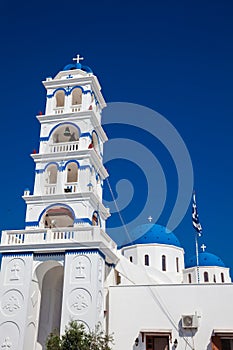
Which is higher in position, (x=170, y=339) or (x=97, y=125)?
(x=97, y=125)

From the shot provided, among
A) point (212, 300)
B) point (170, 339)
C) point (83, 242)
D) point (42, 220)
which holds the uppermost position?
point (42, 220)

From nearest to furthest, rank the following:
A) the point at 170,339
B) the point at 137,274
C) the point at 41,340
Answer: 1. the point at 170,339
2. the point at 41,340
3. the point at 137,274

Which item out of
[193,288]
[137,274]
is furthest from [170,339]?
[137,274]

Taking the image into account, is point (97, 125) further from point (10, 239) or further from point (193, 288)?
point (193, 288)

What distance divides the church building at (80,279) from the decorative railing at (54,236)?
0.04m

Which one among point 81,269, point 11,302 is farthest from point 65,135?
point 11,302

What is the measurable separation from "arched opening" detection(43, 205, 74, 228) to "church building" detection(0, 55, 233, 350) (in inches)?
2.0

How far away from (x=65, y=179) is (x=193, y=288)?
7877 mm

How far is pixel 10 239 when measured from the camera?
18734 millimetres

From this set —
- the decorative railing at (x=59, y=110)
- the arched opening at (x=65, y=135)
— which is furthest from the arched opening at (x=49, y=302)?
the decorative railing at (x=59, y=110)

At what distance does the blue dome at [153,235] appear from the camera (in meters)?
32.7

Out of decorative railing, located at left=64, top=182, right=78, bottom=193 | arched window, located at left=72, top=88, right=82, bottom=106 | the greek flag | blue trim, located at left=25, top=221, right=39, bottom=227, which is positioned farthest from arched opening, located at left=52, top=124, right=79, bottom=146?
the greek flag

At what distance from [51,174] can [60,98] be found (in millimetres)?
4509

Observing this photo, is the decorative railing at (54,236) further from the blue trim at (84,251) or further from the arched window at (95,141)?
the arched window at (95,141)
